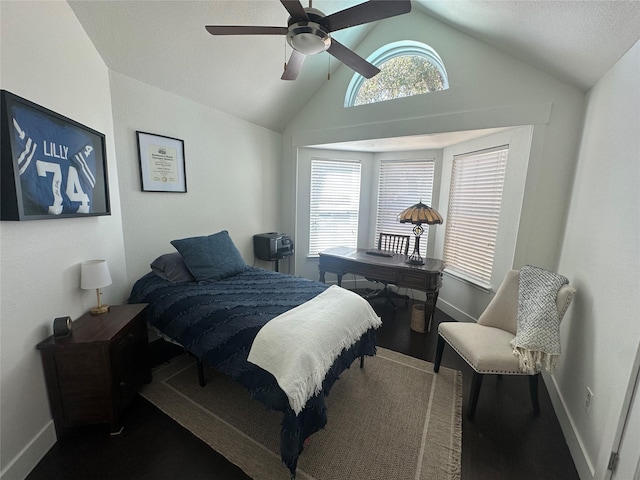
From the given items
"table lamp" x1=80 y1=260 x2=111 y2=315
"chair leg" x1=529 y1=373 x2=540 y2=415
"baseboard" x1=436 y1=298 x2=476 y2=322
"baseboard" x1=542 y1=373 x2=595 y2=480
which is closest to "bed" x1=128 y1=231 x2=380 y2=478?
"table lamp" x1=80 y1=260 x2=111 y2=315

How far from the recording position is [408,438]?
5.39 ft

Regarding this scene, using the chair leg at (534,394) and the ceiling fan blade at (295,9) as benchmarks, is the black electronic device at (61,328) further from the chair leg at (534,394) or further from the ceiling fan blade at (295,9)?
the chair leg at (534,394)

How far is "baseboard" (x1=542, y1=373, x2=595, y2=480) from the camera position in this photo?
55.0 inches

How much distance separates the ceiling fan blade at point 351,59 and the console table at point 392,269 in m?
1.93

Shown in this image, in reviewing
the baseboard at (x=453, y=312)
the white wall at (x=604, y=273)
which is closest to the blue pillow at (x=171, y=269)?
the white wall at (x=604, y=273)

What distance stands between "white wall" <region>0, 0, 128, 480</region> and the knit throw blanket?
9.76 ft

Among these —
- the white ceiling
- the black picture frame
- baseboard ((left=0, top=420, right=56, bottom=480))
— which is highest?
the white ceiling

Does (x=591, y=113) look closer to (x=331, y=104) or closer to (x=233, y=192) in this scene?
(x=331, y=104)

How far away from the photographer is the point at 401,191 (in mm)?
3918

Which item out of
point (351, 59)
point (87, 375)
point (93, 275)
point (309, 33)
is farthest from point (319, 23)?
point (87, 375)

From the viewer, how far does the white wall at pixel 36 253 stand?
4.29 ft

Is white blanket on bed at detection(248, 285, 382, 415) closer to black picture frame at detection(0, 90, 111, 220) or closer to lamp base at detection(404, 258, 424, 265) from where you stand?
lamp base at detection(404, 258, 424, 265)

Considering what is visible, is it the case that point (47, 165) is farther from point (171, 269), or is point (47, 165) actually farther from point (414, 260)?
point (414, 260)

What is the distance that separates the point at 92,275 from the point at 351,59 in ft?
7.80
